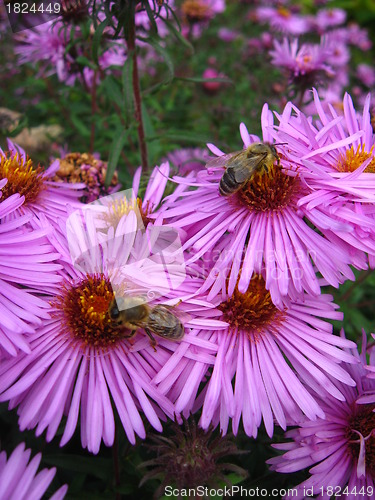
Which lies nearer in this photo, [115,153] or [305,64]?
[115,153]

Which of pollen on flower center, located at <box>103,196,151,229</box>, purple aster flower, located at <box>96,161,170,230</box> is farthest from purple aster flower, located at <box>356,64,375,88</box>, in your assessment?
pollen on flower center, located at <box>103,196,151,229</box>

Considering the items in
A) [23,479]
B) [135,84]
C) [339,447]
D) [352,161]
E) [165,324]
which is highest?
[135,84]

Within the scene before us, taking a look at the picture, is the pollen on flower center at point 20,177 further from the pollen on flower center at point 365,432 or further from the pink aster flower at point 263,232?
the pollen on flower center at point 365,432

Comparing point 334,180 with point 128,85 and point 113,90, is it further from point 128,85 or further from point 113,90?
point 113,90

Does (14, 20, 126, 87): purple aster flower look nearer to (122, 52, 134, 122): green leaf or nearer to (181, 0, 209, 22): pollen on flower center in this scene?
(122, 52, 134, 122): green leaf

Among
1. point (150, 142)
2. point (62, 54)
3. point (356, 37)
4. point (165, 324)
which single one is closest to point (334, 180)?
point (165, 324)

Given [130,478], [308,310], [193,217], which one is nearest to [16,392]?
[130,478]

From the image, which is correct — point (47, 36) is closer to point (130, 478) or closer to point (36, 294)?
point (36, 294)
